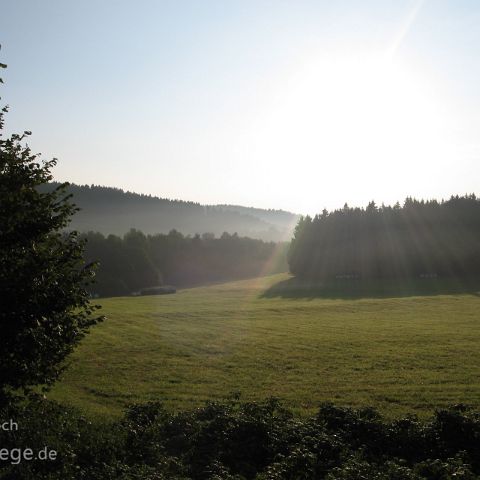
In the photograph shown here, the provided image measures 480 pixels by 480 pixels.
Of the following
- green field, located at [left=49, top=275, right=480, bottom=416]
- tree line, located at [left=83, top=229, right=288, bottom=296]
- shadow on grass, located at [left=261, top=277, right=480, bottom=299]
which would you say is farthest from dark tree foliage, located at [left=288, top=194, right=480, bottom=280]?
green field, located at [left=49, top=275, right=480, bottom=416]

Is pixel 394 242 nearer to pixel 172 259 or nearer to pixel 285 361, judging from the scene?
pixel 172 259

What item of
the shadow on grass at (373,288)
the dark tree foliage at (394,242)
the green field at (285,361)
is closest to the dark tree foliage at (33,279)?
the green field at (285,361)

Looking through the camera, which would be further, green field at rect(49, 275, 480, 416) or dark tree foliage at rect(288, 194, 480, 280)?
dark tree foliage at rect(288, 194, 480, 280)

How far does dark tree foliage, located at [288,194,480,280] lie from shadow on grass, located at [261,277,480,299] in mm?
5463

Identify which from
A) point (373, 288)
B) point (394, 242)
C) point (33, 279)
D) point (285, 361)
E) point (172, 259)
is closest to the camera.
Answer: point (33, 279)

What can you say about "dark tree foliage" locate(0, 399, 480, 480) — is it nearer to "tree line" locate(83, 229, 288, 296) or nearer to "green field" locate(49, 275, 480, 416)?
"green field" locate(49, 275, 480, 416)

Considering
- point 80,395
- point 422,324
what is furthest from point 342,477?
point 422,324

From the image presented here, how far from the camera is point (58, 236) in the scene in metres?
15.6

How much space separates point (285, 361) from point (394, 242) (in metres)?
86.9

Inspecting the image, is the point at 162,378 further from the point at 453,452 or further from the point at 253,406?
the point at 453,452

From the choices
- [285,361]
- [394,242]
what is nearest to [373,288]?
[394,242]

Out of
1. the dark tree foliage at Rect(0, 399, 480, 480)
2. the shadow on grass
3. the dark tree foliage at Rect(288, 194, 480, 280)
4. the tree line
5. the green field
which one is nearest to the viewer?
the dark tree foliage at Rect(0, 399, 480, 480)

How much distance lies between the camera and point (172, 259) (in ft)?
493

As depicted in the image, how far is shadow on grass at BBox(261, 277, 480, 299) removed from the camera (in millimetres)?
86856
